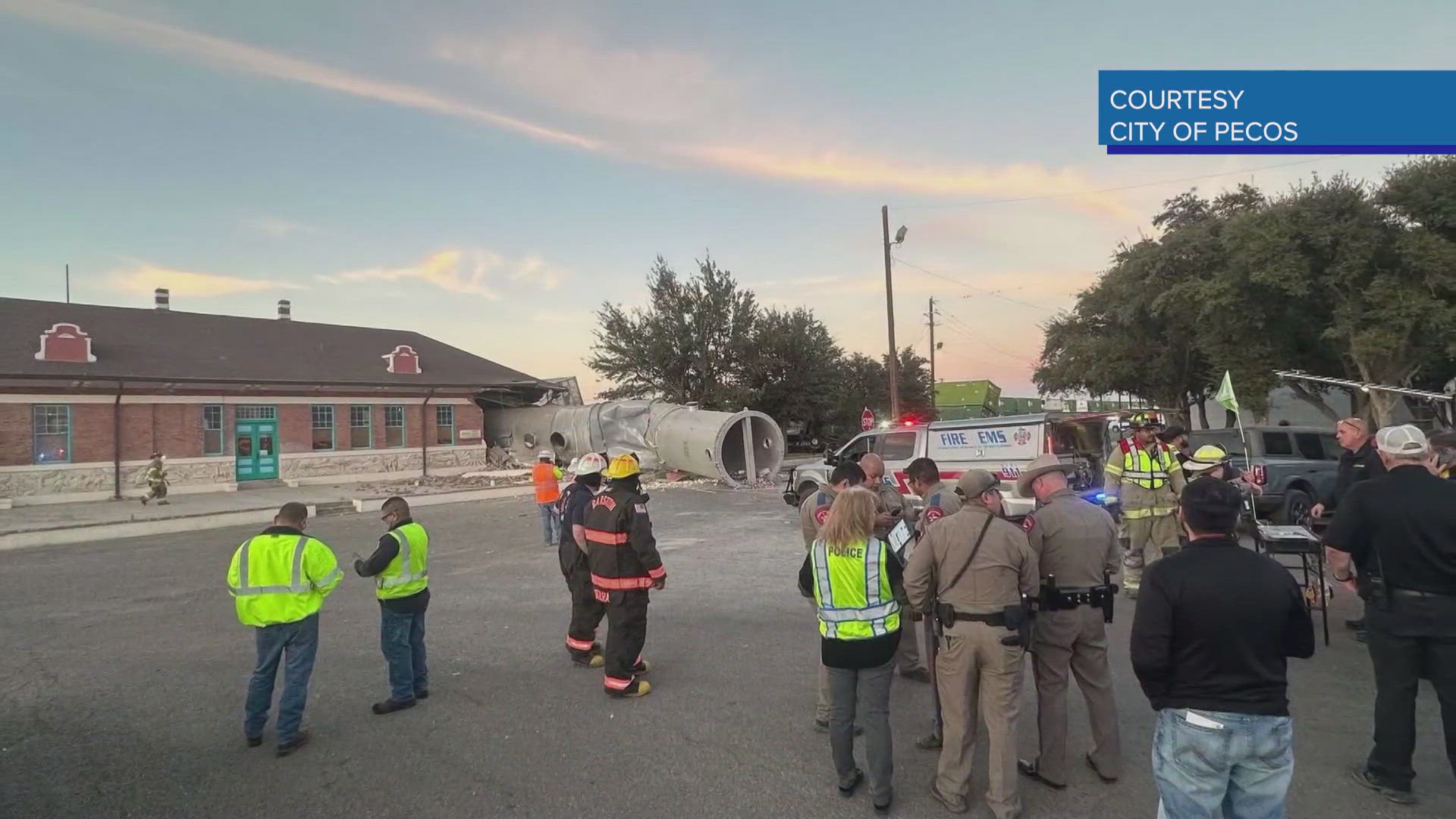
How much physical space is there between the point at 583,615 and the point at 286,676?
86.4 inches

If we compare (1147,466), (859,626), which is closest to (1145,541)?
(1147,466)

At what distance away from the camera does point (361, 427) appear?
25656 millimetres

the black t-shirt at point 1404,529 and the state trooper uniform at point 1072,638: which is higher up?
the black t-shirt at point 1404,529

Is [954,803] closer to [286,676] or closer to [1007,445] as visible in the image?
[286,676]

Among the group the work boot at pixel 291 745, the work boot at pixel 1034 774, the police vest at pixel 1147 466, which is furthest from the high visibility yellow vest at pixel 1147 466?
the work boot at pixel 291 745

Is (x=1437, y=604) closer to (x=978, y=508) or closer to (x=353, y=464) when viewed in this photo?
(x=978, y=508)

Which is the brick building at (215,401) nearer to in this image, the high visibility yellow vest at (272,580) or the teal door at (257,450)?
the teal door at (257,450)

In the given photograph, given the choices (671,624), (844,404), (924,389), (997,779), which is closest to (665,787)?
(997,779)

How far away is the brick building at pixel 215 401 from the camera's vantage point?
64.8ft

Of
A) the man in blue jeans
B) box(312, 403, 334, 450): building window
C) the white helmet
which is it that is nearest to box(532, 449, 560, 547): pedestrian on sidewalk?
the white helmet

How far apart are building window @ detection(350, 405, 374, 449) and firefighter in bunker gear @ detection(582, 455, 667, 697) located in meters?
22.9

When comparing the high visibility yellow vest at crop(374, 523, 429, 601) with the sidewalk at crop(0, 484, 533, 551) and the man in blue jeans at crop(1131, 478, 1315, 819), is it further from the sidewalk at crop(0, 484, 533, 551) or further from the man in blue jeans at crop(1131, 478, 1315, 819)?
the sidewalk at crop(0, 484, 533, 551)

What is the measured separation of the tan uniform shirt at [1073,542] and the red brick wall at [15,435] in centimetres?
2472

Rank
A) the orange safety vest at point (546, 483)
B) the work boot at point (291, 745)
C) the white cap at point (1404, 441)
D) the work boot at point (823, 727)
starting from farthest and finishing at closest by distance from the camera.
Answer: the orange safety vest at point (546, 483)
the work boot at point (823, 727)
the work boot at point (291, 745)
the white cap at point (1404, 441)
